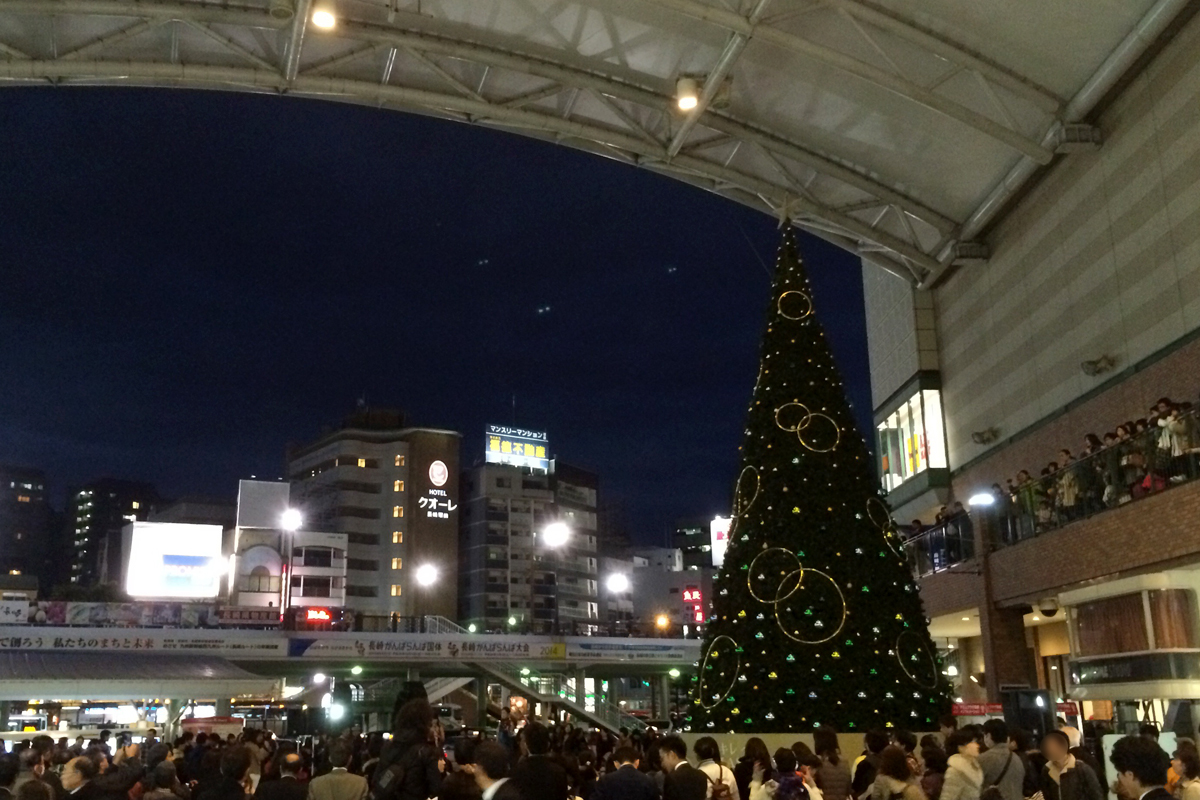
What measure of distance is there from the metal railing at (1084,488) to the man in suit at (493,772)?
1067 cm

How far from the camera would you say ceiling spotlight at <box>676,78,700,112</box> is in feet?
61.6

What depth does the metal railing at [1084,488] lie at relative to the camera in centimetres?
1321

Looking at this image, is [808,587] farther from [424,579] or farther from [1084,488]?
[424,579]

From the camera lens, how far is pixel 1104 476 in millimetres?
15078

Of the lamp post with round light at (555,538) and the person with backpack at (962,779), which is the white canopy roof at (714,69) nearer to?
the person with backpack at (962,779)

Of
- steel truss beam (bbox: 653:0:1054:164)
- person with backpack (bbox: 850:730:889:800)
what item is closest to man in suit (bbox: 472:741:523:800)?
person with backpack (bbox: 850:730:889:800)

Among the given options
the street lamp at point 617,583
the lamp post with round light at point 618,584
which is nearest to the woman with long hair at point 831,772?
the lamp post with round light at point 618,584

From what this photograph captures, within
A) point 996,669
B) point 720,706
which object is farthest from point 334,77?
point 996,669

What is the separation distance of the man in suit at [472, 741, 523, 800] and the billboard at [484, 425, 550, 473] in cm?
8456

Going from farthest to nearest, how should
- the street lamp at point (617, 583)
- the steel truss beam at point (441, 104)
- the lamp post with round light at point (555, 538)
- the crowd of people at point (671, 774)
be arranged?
the street lamp at point (617, 583), the lamp post with round light at point (555, 538), the steel truss beam at point (441, 104), the crowd of people at point (671, 774)

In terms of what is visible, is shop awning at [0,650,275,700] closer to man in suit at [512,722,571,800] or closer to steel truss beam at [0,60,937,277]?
steel truss beam at [0,60,937,277]

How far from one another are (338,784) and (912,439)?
22046 millimetres

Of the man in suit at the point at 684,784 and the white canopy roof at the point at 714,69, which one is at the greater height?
the white canopy roof at the point at 714,69

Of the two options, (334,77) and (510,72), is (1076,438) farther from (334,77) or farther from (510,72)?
(334,77)
